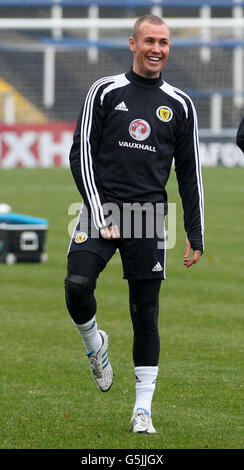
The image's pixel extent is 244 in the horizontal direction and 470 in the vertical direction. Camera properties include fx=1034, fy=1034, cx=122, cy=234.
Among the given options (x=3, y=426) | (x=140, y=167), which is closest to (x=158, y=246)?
(x=140, y=167)

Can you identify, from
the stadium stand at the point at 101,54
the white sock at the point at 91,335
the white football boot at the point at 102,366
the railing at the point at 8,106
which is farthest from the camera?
the stadium stand at the point at 101,54

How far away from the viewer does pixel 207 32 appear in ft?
129

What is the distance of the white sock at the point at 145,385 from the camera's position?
5633 mm

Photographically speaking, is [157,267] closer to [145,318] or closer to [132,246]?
[132,246]

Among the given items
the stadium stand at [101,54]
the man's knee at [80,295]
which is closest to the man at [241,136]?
the man's knee at [80,295]

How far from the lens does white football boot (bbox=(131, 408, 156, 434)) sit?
549 centimetres

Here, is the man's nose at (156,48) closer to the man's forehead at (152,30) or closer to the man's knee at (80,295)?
the man's forehead at (152,30)

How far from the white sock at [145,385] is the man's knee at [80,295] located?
425 millimetres

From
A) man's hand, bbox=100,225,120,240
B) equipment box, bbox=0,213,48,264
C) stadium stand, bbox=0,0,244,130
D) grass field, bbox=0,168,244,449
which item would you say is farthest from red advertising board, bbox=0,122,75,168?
man's hand, bbox=100,225,120,240

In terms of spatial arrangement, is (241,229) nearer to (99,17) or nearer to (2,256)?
(2,256)

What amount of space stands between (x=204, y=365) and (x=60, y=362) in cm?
106

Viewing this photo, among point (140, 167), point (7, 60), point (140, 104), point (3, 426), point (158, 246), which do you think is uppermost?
point (7, 60)

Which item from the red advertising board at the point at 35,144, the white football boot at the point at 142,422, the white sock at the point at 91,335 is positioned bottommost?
the white football boot at the point at 142,422

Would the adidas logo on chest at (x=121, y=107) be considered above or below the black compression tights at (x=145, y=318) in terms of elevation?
above
